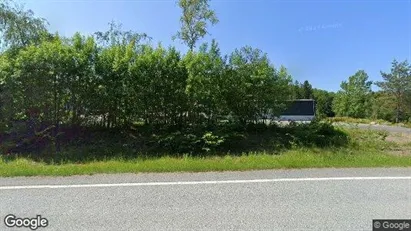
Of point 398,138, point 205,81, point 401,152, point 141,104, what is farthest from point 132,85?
point 398,138

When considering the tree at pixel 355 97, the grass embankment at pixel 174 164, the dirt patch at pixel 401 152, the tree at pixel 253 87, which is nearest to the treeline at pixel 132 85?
the tree at pixel 253 87

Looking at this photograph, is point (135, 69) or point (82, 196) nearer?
point (82, 196)

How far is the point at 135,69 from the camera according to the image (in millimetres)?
9320

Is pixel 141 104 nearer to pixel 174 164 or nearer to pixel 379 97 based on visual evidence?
pixel 174 164

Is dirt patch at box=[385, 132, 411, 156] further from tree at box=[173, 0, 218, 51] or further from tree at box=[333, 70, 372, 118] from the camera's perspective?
tree at box=[333, 70, 372, 118]

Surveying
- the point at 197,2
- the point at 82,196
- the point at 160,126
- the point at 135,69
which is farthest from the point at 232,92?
the point at 197,2

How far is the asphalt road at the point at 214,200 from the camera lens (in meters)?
3.47

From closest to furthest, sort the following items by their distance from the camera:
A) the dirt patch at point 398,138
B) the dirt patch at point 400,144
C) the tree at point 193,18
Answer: the dirt patch at point 400,144 < the dirt patch at point 398,138 < the tree at point 193,18

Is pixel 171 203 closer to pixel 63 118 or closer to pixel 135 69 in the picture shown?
pixel 135 69

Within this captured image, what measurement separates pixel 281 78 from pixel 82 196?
27.2 ft

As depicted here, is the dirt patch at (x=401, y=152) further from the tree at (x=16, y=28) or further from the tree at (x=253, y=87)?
the tree at (x=16, y=28)

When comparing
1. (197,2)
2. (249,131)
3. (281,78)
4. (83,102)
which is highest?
(197,2)

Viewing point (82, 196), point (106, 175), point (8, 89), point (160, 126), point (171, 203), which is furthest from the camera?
point (160, 126)

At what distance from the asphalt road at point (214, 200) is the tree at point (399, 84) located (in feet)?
154
